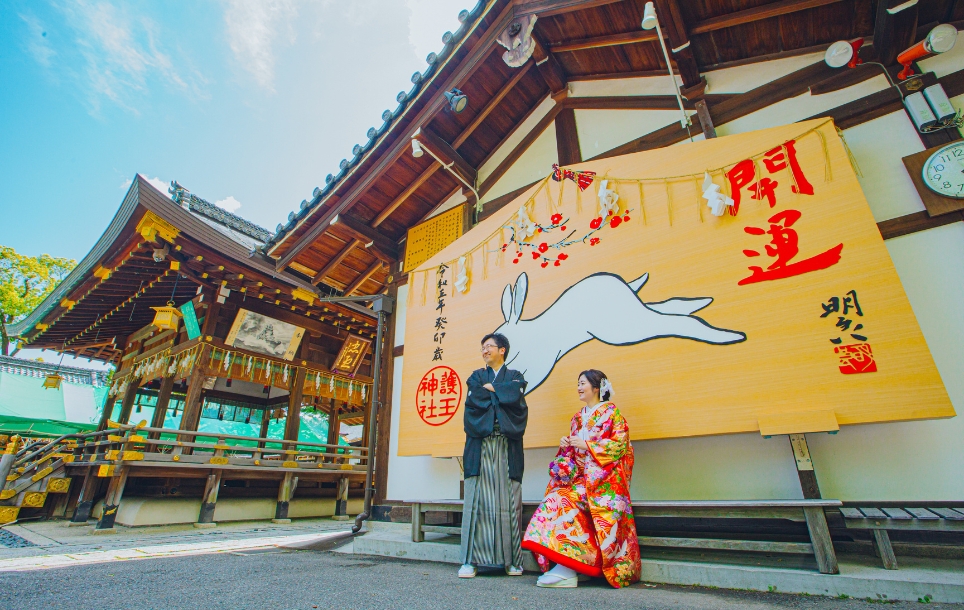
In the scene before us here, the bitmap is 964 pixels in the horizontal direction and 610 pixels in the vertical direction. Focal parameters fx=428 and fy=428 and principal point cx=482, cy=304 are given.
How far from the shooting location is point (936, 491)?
2459 millimetres

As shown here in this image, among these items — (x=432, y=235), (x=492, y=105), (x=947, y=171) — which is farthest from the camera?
(x=432, y=235)

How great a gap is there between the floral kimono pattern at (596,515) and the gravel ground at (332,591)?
145 millimetres

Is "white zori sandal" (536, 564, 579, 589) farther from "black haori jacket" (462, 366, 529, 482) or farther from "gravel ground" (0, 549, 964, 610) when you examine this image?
"black haori jacket" (462, 366, 529, 482)

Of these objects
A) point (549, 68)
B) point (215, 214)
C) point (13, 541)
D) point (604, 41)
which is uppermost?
point (215, 214)

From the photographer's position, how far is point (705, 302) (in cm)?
312

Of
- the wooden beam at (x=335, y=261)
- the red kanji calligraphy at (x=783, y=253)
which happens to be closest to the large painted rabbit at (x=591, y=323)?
the red kanji calligraphy at (x=783, y=253)

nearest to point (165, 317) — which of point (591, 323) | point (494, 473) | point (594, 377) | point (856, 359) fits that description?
point (494, 473)

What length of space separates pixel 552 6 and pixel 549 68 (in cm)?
104

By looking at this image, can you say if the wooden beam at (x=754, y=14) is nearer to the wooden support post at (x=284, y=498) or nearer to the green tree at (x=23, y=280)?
the wooden support post at (x=284, y=498)

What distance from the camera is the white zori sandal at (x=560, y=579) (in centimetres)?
250

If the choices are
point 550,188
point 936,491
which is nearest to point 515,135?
point 550,188

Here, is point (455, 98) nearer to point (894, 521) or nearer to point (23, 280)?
point (894, 521)

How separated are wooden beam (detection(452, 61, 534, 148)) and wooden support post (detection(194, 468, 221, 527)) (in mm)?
7832

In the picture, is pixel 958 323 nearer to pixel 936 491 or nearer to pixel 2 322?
pixel 936 491
